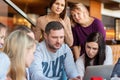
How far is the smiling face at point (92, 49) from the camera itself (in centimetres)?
263

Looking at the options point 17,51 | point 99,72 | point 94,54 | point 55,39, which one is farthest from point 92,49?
point 17,51

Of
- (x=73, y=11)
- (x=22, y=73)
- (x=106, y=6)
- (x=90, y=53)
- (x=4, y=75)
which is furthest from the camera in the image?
(x=106, y=6)

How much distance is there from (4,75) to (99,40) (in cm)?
138

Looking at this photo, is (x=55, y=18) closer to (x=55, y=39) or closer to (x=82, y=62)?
A: (x=82, y=62)

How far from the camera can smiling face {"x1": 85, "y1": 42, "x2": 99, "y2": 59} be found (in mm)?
2629

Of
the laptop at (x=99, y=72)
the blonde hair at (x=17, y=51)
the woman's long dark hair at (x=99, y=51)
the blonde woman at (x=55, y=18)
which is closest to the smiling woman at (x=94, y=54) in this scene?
the woman's long dark hair at (x=99, y=51)

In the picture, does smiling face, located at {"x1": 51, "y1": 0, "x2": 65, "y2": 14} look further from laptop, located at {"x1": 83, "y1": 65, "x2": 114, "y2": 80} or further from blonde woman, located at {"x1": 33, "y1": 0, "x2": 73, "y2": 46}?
laptop, located at {"x1": 83, "y1": 65, "x2": 114, "y2": 80}

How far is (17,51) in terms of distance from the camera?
1.71 meters

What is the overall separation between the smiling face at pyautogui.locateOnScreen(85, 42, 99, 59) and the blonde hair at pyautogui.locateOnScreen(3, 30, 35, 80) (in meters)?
0.92

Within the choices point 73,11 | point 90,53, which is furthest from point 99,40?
point 73,11

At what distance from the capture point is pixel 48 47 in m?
2.46

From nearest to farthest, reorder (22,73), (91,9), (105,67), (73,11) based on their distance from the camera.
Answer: (22,73), (105,67), (73,11), (91,9)

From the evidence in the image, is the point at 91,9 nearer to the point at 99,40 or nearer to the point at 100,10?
the point at 100,10

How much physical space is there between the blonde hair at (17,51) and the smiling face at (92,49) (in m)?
0.92
